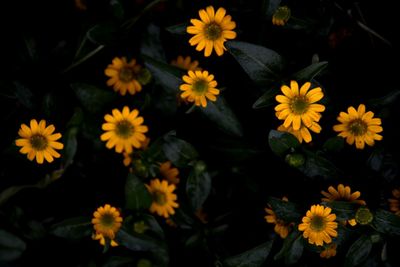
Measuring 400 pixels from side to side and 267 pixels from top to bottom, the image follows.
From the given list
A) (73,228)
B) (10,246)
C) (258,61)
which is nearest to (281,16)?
(258,61)

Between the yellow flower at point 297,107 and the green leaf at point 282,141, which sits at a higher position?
the yellow flower at point 297,107

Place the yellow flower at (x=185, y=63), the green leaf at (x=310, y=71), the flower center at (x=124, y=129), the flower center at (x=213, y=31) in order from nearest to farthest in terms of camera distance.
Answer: the green leaf at (x=310, y=71) → the flower center at (x=213, y=31) → the flower center at (x=124, y=129) → the yellow flower at (x=185, y=63)

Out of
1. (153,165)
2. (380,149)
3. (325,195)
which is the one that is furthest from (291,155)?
(153,165)

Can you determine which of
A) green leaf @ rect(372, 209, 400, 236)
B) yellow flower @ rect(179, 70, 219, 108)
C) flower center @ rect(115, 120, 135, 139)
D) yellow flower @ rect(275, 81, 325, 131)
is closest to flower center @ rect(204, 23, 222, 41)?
yellow flower @ rect(179, 70, 219, 108)

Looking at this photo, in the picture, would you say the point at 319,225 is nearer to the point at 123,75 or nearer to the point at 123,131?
the point at 123,131

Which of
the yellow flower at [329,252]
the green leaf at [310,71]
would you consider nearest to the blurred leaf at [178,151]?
the green leaf at [310,71]

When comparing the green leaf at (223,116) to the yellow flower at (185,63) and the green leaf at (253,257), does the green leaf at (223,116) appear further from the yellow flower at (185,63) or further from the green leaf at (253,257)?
the green leaf at (253,257)

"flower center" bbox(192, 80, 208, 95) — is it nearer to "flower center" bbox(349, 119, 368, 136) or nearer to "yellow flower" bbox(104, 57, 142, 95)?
"yellow flower" bbox(104, 57, 142, 95)
